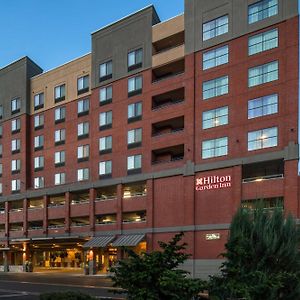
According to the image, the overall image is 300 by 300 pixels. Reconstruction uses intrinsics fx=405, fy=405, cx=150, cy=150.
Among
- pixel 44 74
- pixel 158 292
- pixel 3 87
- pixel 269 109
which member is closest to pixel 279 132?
pixel 269 109

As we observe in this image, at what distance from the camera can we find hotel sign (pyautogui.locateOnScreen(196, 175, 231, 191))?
42200mm

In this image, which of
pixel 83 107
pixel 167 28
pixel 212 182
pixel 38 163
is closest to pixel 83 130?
pixel 83 107

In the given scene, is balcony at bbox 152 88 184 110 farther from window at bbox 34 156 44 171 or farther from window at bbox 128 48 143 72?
window at bbox 34 156 44 171

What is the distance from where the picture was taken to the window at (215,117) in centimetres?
4366

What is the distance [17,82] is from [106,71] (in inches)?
779

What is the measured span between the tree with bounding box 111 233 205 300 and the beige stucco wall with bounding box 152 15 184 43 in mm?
40625

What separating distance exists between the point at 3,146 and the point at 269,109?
151ft

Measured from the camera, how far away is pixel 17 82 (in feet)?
219

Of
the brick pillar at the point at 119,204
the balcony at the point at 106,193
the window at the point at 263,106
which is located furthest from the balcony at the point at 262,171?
the balcony at the point at 106,193

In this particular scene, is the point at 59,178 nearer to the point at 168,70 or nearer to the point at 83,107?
the point at 83,107

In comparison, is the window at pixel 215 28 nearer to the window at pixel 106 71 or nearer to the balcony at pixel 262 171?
the window at pixel 106 71

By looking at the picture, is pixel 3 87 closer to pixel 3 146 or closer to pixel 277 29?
pixel 3 146

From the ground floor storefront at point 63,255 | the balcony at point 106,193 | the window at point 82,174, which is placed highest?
the window at point 82,174

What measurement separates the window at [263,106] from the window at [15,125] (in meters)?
39.4
